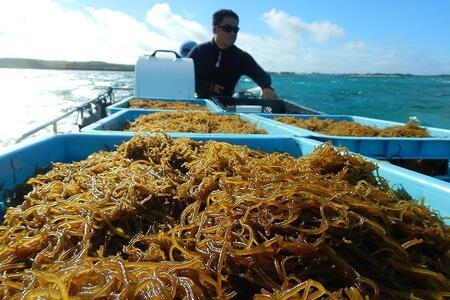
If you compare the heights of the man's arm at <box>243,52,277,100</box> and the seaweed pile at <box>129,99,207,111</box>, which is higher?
the man's arm at <box>243,52,277,100</box>

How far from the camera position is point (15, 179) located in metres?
1.85

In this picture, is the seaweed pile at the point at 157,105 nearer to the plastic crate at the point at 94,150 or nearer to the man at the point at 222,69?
the man at the point at 222,69

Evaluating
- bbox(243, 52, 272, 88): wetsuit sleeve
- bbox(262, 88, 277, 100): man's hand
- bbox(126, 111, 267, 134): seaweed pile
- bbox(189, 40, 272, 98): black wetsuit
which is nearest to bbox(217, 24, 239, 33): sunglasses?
bbox(189, 40, 272, 98): black wetsuit

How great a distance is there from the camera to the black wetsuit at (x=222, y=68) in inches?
265

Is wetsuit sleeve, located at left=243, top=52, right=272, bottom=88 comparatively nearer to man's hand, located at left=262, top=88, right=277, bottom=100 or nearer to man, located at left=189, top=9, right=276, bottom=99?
man, located at left=189, top=9, right=276, bottom=99

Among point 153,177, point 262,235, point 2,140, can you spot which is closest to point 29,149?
point 153,177

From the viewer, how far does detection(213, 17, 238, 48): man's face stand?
6.13 meters

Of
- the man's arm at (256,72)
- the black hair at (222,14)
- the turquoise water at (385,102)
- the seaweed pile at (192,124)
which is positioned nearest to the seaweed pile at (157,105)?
the seaweed pile at (192,124)

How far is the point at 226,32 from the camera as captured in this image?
20.4 ft

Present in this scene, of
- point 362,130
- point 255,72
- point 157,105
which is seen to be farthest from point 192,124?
point 255,72

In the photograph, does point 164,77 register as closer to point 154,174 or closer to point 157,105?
point 157,105

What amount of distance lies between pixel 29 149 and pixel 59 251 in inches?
44.7

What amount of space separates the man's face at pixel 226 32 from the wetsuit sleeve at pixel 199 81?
658 millimetres

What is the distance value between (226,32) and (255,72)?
104 cm
